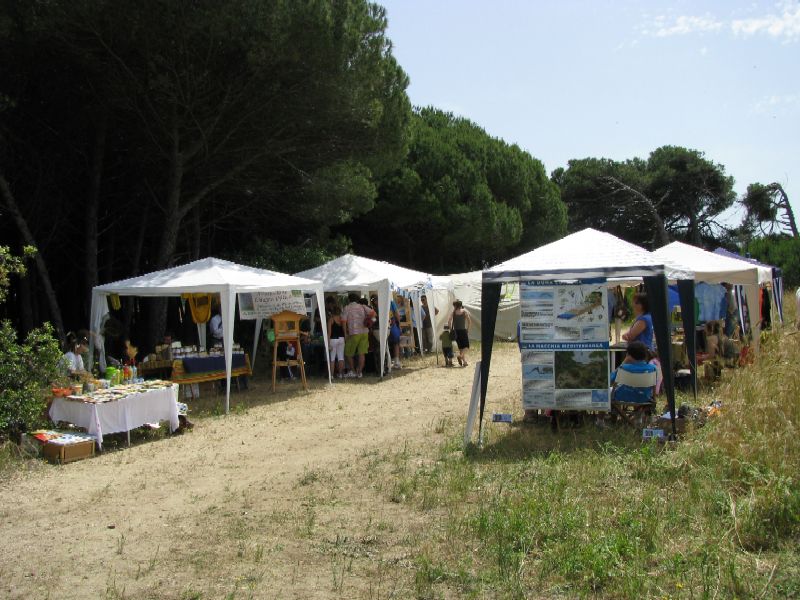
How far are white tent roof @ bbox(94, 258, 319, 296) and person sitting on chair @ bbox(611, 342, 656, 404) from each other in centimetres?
549

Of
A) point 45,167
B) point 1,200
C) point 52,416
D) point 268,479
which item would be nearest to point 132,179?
point 45,167

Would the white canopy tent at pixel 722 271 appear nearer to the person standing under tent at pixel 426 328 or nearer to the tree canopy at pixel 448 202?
the person standing under tent at pixel 426 328

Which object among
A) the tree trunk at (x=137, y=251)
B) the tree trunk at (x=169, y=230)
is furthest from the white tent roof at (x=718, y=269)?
the tree trunk at (x=137, y=251)

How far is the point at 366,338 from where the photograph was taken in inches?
521

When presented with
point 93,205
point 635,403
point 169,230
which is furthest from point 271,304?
point 635,403

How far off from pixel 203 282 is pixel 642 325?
19.6 ft

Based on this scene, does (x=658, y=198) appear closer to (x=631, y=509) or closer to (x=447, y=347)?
(x=447, y=347)

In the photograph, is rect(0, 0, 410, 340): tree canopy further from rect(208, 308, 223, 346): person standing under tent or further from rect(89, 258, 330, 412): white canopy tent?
rect(89, 258, 330, 412): white canopy tent

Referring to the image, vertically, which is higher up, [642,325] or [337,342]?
[642,325]

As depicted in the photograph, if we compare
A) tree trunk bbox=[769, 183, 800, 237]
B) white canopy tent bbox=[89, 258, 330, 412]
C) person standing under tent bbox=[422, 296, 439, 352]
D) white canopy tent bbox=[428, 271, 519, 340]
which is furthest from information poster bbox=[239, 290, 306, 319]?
tree trunk bbox=[769, 183, 800, 237]

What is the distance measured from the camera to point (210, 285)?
10.1 meters

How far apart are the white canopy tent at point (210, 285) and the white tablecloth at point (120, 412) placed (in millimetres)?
1405

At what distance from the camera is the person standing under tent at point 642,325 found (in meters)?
7.79

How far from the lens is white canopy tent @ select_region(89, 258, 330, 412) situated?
10.1 metres
